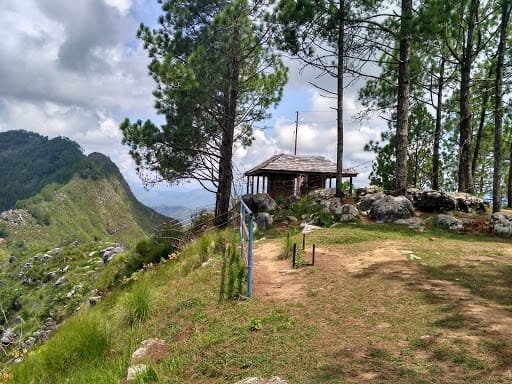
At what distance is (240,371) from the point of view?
4.39 metres

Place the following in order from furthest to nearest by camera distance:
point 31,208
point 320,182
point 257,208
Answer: point 31,208
point 320,182
point 257,208

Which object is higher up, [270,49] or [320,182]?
[270,49]

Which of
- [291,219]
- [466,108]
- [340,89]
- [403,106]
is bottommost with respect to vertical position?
[291,219]

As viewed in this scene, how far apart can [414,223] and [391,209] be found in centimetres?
104

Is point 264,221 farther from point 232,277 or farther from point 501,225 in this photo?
point 501,225

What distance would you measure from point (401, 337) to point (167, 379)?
118 inches

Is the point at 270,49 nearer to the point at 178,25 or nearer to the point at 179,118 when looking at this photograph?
the point at 178,25

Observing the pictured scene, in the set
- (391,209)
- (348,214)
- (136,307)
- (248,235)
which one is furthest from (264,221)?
(136,307)

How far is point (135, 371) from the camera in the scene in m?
4.83

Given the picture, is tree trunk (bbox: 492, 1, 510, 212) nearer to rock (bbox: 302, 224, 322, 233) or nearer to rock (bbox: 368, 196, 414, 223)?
rock (bbox: 368, 196, 414, 223)

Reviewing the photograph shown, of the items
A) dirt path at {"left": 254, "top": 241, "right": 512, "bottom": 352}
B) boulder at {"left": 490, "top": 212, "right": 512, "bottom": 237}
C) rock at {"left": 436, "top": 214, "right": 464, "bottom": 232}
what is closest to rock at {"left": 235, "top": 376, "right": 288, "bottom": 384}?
dirt path at {"left": 254, "top": 241, "right": 512, "bottom": 352}

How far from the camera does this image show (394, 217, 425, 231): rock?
12.7m

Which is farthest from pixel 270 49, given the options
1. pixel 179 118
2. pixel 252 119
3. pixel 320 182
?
pixel 320 182

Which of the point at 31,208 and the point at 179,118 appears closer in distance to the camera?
the point at 179,118
